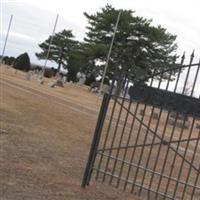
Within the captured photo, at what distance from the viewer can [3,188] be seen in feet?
29.0

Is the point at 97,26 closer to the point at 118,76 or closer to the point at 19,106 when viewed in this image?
the point at 19,106

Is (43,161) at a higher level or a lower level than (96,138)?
lower

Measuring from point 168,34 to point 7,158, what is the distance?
159 feet

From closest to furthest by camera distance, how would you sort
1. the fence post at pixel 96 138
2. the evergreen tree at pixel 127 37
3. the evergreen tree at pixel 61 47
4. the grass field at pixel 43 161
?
the grass field at pixel 43 161, the fence post at pixel 96 138, the evergreen tree at pixel 127 37, the evergreen tree at pixel 61 47

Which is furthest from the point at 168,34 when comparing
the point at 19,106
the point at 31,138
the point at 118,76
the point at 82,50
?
the point at 118,76

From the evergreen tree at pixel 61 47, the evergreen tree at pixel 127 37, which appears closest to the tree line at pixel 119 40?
the evergreen tree at pixel 127 37

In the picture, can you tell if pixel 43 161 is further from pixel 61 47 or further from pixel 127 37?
pixel 61 47

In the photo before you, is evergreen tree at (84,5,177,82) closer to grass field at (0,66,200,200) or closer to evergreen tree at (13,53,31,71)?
evergreen tree at (13,53,31,71)

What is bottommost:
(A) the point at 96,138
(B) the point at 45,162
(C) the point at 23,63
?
(B) the point at 45,162

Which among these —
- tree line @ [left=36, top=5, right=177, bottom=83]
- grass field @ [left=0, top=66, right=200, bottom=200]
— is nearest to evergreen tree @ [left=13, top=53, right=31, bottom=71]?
tree line @ [left=36, top=5, right=177, bottom=83]

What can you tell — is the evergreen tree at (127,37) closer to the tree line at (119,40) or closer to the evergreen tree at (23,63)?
the tree line at (119,40)

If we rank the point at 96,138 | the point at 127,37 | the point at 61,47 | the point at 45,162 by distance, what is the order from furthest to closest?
the point at 61,47
the point at 127,37
the point at 45,162
the point at 96,138

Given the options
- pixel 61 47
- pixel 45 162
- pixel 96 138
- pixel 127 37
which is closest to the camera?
pixel 96 138

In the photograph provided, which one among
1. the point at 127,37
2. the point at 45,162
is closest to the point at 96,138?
the point at 45,162
